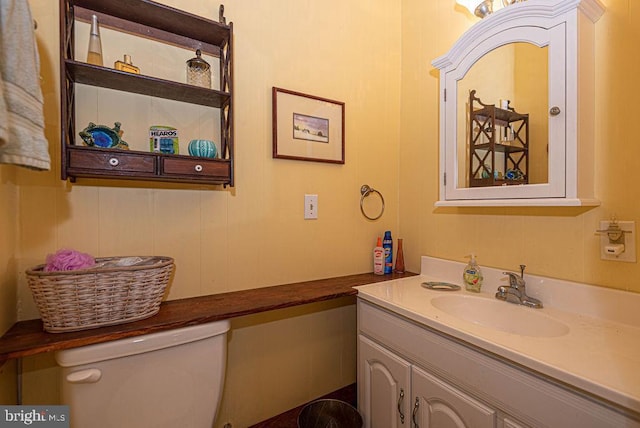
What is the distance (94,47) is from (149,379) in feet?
3.57

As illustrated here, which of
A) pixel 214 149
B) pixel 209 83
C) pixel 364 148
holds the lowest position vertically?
pixel 214 149

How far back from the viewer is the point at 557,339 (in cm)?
86

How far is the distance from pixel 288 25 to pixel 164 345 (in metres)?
1.44

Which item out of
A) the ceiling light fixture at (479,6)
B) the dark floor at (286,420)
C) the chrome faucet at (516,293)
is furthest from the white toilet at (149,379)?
the ceiling light fixture at (479,6)

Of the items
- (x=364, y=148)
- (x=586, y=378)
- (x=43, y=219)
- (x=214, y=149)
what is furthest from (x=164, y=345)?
(x=364, y=148)

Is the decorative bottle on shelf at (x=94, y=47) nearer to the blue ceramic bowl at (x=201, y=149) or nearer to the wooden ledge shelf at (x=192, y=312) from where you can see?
the blue ceramic bowl at (x=201, y=149)

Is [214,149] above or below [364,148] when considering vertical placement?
below

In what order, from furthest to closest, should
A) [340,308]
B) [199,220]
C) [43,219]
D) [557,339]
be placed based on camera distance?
[340,308], [199,220], [43,219], [557,339]

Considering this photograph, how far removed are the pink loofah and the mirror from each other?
143 cm

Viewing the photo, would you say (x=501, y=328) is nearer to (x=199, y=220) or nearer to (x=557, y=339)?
(x=557, y=339)

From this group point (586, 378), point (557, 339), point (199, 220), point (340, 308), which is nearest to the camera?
point (586, 378)

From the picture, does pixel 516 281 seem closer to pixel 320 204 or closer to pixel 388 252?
pixel 388 252

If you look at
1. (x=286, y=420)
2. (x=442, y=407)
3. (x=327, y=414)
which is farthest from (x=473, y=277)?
(x=286, y=420)
